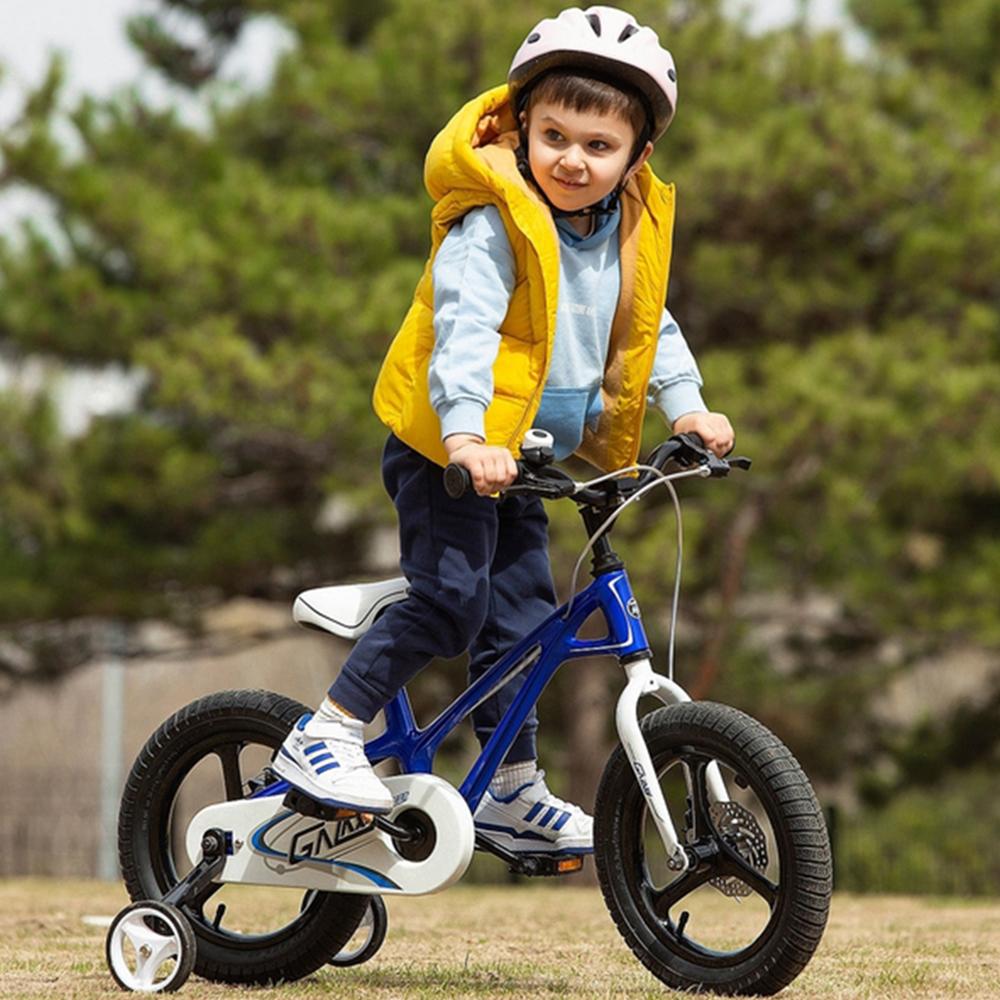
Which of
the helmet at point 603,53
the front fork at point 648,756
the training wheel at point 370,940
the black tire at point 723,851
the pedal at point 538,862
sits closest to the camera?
the black tire at point 723,851

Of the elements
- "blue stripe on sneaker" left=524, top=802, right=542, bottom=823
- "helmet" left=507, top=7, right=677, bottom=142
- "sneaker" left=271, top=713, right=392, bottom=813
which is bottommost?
"blue stripe on sneaker" left=524, top=802, right=542, bottom=823

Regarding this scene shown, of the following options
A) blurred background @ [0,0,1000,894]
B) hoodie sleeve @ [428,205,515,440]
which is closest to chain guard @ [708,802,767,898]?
hoodie sleeve @ [428,205,515,440]

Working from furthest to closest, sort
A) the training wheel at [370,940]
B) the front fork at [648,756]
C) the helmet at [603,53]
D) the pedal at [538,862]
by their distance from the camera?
the training wheel at [370,940], the pedal at [538,862], the helmet at [603,53], the front fork at [648,756]

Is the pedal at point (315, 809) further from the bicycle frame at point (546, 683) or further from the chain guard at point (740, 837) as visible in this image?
the chain guard at point (740, 837)

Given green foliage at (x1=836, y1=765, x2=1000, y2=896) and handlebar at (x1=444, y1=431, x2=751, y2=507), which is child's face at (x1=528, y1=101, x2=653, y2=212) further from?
green foliage at (x1=836, y1=765, x2=1000, y2=896)

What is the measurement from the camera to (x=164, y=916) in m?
3.30

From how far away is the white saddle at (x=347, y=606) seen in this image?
11.3 ft

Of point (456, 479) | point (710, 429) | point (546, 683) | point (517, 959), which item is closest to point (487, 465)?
point (456, 479)

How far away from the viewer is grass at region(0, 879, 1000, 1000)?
3268 millimetres

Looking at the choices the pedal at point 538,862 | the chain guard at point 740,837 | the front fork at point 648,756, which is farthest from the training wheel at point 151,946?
the chain guard at point 740,837

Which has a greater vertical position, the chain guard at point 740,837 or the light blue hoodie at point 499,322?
the light blue hoodie at point 499,322

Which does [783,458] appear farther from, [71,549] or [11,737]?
[11,737]

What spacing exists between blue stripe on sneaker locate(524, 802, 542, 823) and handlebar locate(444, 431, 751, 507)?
1.94 ft

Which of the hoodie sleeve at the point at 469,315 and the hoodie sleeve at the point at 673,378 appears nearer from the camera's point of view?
the hoodie sleeve at the point at 469,315
